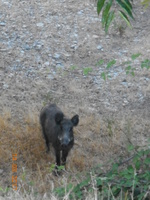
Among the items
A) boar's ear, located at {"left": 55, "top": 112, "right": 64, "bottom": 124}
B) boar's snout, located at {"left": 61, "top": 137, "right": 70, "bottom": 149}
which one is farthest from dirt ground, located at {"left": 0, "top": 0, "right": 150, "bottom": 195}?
boar's ear, located at {"left": 55, "top": 112, "right": 64, "bottom": 124}

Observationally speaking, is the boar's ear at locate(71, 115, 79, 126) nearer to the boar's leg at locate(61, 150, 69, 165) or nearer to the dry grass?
the boar's leg at locate(61, 150, 69, 165)

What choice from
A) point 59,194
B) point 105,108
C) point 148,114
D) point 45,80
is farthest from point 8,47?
point 59,194

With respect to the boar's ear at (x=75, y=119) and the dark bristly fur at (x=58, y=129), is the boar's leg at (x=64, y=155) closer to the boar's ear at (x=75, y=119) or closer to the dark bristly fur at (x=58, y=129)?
the dark bristly fur at (x=58, y=129)

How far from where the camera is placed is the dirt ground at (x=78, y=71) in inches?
333

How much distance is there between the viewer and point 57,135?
740 cm

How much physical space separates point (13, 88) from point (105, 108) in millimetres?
2103

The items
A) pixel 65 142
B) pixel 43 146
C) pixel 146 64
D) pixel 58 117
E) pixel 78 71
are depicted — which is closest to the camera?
pixel 146 64

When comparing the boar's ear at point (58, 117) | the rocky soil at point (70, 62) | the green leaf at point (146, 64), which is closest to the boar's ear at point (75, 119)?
the boar's ear at point (58, 117)

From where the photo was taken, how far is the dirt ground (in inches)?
333

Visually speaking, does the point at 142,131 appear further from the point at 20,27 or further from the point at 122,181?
the point at 20,27

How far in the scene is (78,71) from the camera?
10297mm

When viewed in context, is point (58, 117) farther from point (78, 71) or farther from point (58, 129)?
point (78, 71)

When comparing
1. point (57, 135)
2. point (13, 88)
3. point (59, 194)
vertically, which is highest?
point (59, 194)

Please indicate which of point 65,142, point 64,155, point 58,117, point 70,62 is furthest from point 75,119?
point 70,62
